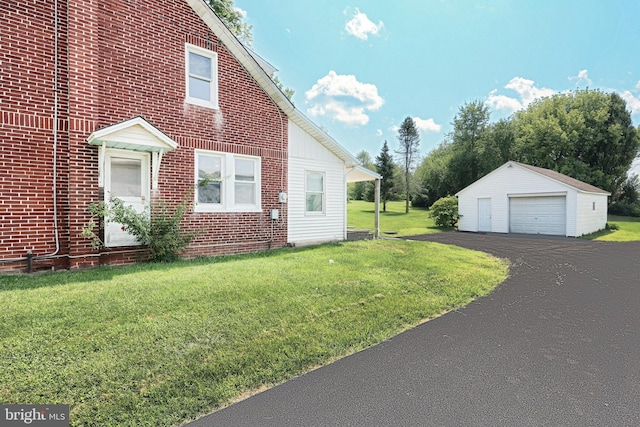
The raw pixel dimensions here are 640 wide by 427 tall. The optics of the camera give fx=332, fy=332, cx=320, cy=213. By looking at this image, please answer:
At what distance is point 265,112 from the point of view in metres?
10.3

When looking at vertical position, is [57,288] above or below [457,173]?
below

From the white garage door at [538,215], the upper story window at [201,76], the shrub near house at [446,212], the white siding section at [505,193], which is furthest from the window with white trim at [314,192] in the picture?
the shrub near house at [446,212]

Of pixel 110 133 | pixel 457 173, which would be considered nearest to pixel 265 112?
pixel 110 133

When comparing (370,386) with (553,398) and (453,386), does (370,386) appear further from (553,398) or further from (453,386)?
(553,398)

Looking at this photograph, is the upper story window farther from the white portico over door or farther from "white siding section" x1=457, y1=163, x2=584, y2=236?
"white siding section" x1=457, y1=163, x2=584, y2=236

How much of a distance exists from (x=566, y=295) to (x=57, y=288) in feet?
29.7

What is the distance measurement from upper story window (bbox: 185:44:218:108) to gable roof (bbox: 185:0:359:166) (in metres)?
0.64

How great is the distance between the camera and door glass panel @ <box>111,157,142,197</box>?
7746 mm

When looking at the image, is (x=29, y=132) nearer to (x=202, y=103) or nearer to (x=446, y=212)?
(x=202, y=103)

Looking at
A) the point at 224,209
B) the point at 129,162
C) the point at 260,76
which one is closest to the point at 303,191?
the point at 224,209

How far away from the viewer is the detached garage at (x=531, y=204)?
62.4ft

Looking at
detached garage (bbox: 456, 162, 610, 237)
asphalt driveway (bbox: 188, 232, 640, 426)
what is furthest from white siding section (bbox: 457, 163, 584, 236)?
asphalt driveway (bbox: 188, 232, 640, 426)

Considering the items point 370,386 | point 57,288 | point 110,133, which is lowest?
point 370,386

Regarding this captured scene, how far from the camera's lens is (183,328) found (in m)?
3.93
